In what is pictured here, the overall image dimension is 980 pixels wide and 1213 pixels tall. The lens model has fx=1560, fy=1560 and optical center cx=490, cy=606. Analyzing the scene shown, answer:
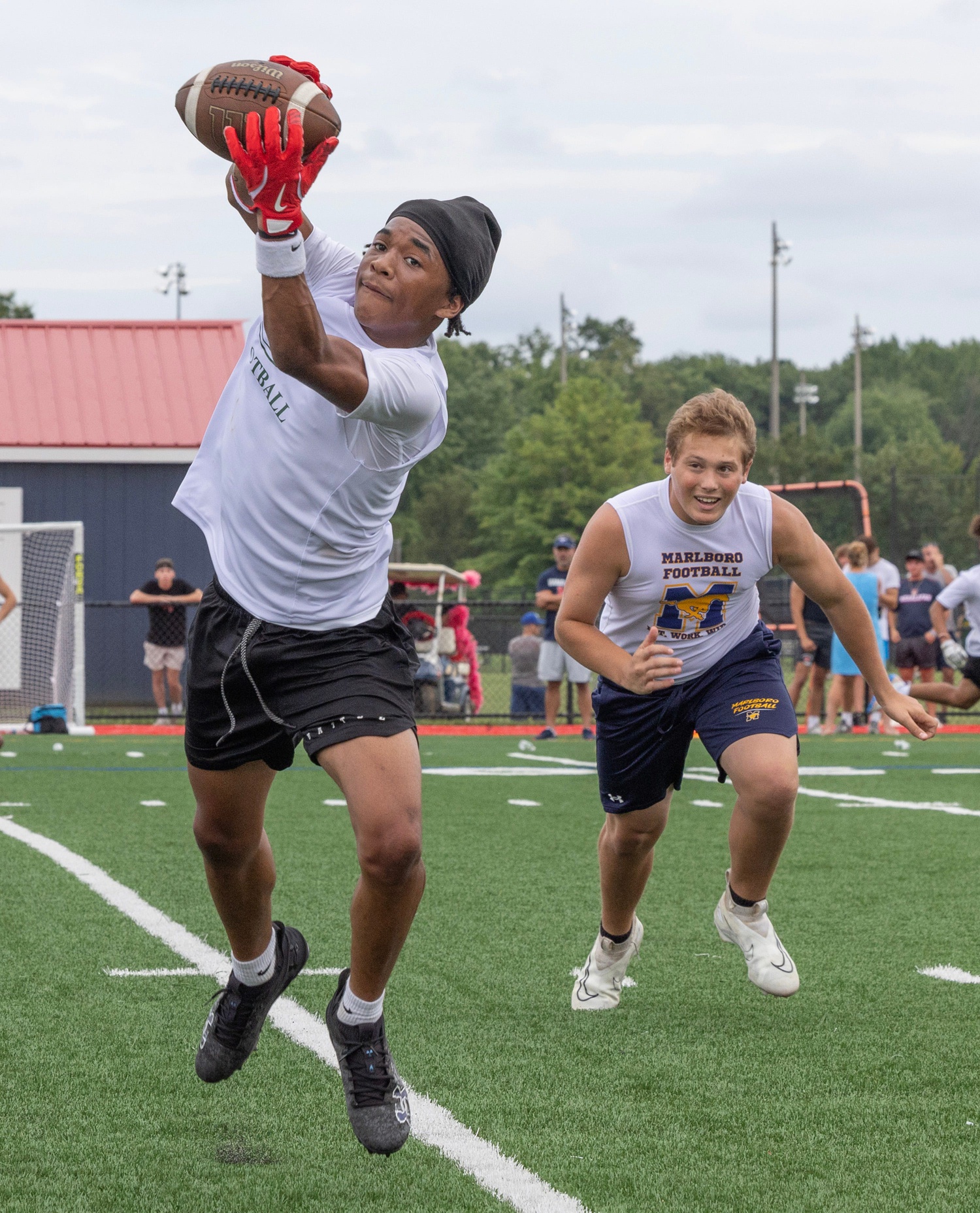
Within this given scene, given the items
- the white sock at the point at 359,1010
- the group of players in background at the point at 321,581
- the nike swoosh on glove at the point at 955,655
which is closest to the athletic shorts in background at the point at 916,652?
the nike swoosh on glove at the point at 955,655

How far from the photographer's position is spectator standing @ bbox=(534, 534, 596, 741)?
48.5 feet

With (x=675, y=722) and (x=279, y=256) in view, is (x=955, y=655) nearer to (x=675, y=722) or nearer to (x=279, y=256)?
(x=675, y=722)

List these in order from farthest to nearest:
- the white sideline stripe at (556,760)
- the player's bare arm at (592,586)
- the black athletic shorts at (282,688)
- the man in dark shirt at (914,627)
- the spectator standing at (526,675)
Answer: the spectator standing at (526,675) < the man in dark shirt at (914,627) < the white sideline stripe at (556,760) < the player's bare arm at (592,586) < the black athletic shorts at (282,688)

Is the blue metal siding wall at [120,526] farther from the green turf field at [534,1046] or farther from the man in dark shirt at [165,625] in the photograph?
the green turf field at [534,1046]

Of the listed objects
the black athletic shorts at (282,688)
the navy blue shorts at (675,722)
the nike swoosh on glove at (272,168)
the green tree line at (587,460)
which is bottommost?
the navy blue shorts at (675,722)

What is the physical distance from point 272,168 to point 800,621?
1303 cm

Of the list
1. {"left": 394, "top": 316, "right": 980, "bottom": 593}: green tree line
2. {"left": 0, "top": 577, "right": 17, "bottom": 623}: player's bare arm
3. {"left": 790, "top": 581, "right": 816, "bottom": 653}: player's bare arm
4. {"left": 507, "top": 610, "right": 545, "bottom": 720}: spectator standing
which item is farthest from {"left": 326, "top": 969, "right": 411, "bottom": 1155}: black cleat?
{"left": 394, "top": 316, "right": 980, "bottom": 593}: green tree line

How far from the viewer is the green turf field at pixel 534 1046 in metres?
3.20

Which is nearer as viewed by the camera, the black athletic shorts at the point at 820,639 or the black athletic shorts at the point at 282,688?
the black athletic shorts at the point at 282,688

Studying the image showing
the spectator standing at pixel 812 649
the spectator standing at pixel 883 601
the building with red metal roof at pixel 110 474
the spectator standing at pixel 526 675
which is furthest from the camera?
the building with red metal roof at pixel 110 474

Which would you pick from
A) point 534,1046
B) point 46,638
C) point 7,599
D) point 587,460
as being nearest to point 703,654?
point 534,1046

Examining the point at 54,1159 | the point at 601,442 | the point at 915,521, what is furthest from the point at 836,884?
the point at 601,442

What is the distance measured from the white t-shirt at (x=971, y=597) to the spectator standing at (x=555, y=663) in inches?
158

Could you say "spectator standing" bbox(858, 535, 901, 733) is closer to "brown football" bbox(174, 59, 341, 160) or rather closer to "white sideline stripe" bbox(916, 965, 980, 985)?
"white sideline stripe" bbox(916, 965, 980, 985)
